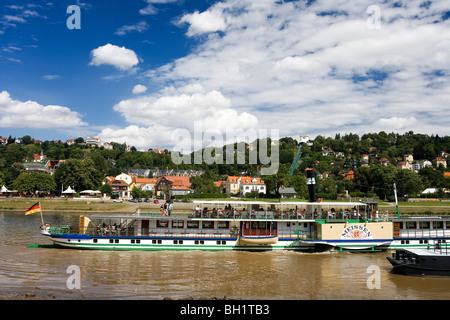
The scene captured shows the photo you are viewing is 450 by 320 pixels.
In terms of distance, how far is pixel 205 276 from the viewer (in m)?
20.9

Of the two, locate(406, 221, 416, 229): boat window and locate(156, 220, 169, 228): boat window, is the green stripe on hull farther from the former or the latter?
locate(406, 221, 416, 229): boat window

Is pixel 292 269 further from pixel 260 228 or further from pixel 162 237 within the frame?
pixel 162 237

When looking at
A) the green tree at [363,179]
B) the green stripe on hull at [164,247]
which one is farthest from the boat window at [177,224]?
the green tree at [363,179]

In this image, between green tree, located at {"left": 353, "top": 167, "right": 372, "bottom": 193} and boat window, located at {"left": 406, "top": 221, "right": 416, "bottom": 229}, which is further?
green tree, located at {"left": 353, "top": 167, "right": 372, "bottom": 193}

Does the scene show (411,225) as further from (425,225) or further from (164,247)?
(164,247)

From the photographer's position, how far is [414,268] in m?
21.9

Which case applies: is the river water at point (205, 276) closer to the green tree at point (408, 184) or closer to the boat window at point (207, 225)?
the boat window at point (207, 225)

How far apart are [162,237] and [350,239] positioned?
15.8 meters

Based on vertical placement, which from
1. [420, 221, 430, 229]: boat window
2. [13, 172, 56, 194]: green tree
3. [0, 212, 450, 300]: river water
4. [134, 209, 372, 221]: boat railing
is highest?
[13, 172, 56, 194]: green tree

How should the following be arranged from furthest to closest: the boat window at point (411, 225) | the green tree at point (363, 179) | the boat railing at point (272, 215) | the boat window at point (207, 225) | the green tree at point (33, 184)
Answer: the green tree at point (363, 179) → the green tree at point (33, 184) → the boat window at point (411, 225) → the boat window at point (207, 225) → the boat railing at point (272, 215)

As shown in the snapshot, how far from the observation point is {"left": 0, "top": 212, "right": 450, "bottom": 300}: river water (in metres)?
17.7

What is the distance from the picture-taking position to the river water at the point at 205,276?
17672mm

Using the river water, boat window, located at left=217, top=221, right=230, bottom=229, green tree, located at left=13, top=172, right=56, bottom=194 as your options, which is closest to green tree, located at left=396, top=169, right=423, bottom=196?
the river water

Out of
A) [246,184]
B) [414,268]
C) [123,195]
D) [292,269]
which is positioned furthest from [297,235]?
[123,195]
